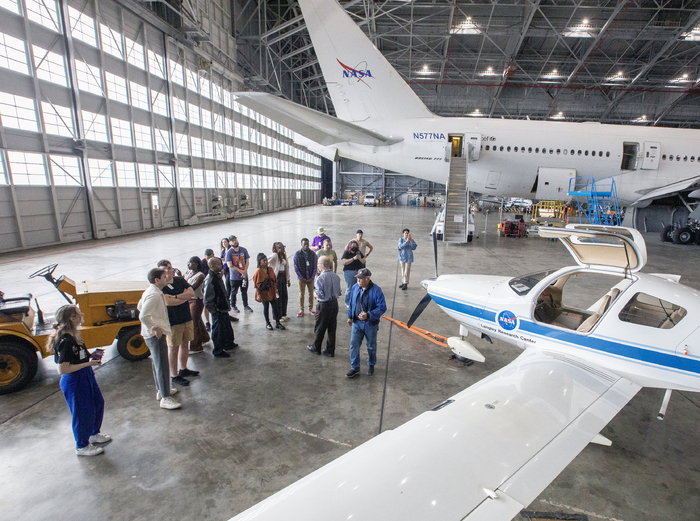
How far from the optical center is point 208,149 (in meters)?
27.7

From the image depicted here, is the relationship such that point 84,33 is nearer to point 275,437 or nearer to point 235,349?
point 235,349

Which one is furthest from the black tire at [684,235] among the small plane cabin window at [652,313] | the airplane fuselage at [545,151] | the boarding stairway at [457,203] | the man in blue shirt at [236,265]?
the man in blue shirt at [236,265]

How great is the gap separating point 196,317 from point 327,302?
8.05 ft

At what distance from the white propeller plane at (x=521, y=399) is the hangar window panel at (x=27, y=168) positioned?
61.4 ft

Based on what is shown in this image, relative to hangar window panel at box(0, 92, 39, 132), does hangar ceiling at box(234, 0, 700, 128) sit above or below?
above

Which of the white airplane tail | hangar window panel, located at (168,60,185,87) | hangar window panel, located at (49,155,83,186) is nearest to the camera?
hangar window panel, located at (49,155,83,186)

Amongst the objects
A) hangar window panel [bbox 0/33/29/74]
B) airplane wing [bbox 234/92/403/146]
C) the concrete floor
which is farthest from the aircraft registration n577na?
the concrete floor

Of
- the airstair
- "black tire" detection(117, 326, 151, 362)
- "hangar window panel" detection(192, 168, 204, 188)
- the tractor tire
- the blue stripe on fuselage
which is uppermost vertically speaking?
"hangar window panel" detection(192, 168, 204, 188)

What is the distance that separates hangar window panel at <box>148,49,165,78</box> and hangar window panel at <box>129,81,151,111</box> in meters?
1.54

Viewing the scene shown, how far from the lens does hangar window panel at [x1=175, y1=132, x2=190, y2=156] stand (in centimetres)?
2423

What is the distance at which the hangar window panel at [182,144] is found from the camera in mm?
24234

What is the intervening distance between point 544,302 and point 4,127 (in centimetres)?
2060

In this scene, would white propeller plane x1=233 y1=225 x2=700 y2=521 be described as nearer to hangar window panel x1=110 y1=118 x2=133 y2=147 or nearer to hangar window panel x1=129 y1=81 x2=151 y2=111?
hangar window panel x1=110 y1=118 x2=133 y2=147

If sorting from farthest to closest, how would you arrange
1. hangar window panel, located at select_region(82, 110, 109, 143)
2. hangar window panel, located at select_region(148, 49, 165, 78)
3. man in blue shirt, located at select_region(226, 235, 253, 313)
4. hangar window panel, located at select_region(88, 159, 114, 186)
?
hangar window panel, located at select_region(148, 49, 165, 78), hangar window panel, located at select_region(88, 159, 114, 186), hangar window panel, located at select_region(82, 110, 109, 143), man in blue shirt, located at select_region(226, 235, 253, 313)
